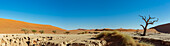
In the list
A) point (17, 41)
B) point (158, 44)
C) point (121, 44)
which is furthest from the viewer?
point (17, 41)

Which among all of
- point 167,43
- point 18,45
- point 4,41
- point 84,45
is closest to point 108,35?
point 84,45

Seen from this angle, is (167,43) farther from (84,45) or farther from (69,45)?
(69,45)

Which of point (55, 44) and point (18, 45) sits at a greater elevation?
point (55, 44)

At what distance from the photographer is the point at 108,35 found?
7.88m

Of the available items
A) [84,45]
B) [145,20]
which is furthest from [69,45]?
[145,20]

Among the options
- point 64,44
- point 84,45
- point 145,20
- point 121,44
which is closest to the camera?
point 84,45

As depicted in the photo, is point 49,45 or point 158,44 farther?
point 158,44

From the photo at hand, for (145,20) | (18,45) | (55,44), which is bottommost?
(18,45)

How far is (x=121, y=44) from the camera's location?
20.8 feet

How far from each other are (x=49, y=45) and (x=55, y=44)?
50 centimetres

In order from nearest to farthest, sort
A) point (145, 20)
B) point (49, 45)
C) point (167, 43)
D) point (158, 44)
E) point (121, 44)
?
point (49, 45), point (121, 44), point (167, 43), point (158, 44), point (145, 20)

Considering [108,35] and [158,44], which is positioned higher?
[108,35]

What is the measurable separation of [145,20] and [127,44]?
11451 millimetres

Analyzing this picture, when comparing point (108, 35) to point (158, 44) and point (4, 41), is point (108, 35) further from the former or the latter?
point (4, 41)
